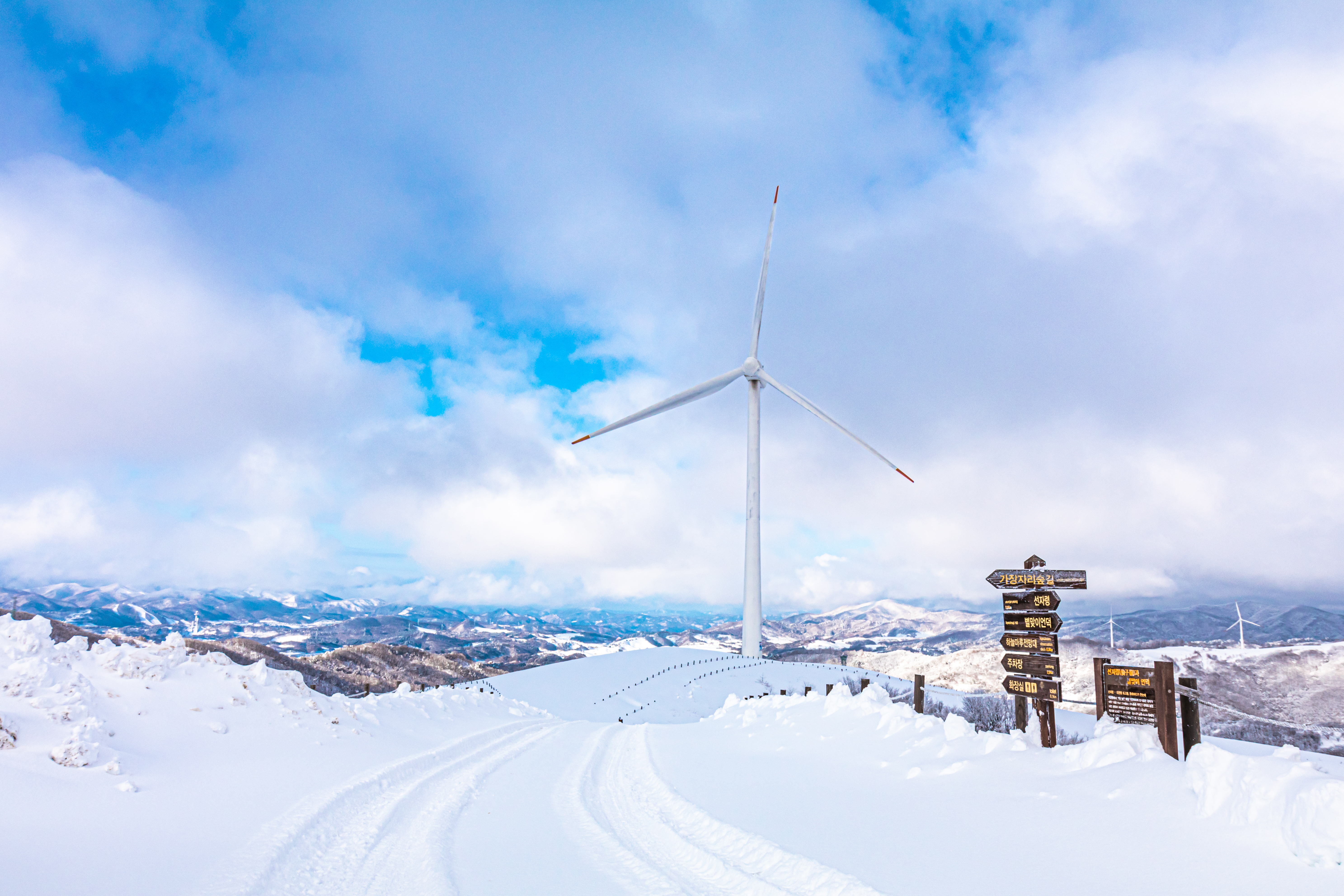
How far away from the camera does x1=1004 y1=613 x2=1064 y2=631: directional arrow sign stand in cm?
1459

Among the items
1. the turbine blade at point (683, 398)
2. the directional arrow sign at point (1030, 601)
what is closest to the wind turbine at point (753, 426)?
the turbine blade at point (683, 398)

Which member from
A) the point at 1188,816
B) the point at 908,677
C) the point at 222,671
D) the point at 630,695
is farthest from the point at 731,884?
the point at 630,695

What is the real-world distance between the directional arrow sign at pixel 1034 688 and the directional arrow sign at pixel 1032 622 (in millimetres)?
1136

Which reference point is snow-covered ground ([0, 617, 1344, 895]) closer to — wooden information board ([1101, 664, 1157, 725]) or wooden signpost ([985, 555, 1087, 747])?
wooden information board ([1101, 664, 1157, 725])

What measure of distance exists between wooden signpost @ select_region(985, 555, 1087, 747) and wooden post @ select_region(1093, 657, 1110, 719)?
1.53m

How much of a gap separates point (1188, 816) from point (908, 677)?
2918cm

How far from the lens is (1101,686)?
12.5 meters

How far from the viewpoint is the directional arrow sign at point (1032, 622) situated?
14594 millimetres

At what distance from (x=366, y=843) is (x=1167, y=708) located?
13.0 metres

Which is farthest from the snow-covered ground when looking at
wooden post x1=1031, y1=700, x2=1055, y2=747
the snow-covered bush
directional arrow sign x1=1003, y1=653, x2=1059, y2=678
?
the snow-covered bush

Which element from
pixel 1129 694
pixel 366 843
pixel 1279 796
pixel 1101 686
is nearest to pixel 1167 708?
pixel 1129 694

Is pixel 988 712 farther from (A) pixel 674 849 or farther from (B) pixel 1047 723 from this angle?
(A) pixel 674 849

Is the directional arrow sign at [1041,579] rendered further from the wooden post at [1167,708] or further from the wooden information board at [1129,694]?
the wooden post at [1167,708]

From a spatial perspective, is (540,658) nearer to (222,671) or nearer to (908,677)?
(908,677)
